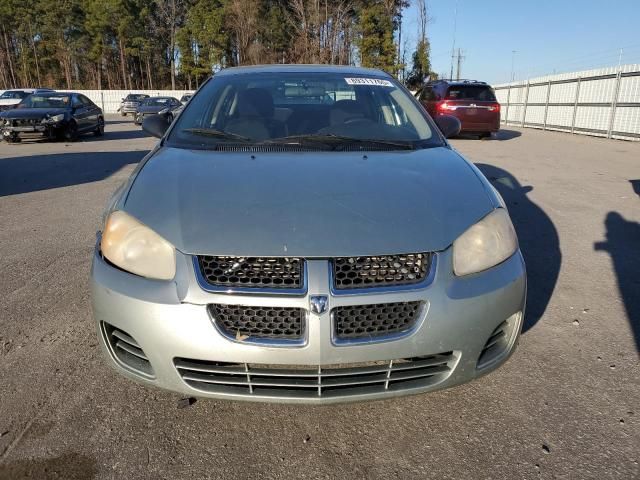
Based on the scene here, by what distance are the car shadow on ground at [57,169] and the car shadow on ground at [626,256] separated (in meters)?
7.51

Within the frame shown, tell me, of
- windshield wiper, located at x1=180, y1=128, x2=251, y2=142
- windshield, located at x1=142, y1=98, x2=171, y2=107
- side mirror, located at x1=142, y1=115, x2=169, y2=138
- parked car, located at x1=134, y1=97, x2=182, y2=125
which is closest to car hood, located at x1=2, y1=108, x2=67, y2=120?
parked car, located at x1=134, y1=97, x2=182, y2=125

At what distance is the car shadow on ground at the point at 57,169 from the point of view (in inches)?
305

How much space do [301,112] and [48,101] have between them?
565 inches

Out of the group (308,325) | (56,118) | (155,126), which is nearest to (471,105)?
(56,118)

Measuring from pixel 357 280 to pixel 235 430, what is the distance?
85cm

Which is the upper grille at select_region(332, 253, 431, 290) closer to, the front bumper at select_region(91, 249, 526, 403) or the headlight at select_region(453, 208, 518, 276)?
the front bumper at select_region(91, 249, 526, 403)

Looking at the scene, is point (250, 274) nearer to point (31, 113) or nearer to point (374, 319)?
point (374, 319)

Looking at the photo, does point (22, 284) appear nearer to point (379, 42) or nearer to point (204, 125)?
point (204, 125)

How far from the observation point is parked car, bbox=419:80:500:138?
14.1m

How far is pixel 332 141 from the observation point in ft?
8.92

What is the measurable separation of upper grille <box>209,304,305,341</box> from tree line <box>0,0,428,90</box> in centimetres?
3751

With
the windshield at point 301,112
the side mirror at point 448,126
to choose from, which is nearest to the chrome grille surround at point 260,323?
the windshield at point 301,112

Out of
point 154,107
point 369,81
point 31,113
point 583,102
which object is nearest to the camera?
point 369,81

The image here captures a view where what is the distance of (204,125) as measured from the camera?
9.67ft
